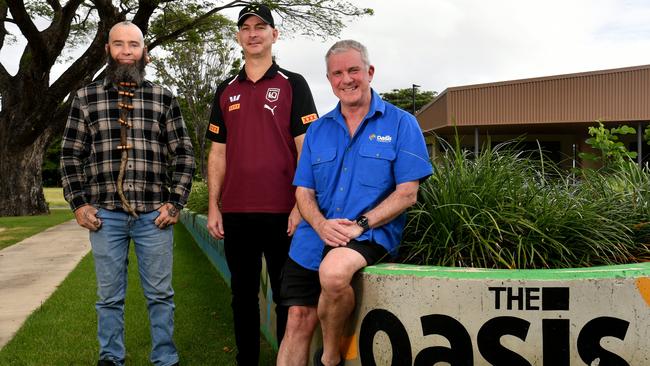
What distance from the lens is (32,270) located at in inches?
336

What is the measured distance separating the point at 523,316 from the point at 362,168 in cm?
100

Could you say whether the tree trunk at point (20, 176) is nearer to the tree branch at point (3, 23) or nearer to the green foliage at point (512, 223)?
the tree branch at point (3, 23)

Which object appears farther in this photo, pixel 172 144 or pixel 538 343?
pixel 172 144

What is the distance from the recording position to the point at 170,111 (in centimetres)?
383

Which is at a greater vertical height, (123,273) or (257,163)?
(257,163)

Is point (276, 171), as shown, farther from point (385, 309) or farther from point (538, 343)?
Answer: point (538, 343)

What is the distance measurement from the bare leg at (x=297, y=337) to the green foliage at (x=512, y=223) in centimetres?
64

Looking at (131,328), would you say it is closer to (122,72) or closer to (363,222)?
(122,72)

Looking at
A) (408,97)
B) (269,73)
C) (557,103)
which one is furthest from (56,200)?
(408,97)

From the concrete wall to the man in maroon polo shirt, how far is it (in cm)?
93

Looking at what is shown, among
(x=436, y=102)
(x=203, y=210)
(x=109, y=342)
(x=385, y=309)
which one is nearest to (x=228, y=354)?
(x=109, y=342)

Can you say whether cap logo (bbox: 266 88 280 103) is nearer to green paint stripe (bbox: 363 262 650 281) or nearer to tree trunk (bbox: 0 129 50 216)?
green paint stripe (bbox: 363 262 650 281)

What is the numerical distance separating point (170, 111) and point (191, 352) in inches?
72.0

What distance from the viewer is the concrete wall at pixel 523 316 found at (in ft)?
8.77
